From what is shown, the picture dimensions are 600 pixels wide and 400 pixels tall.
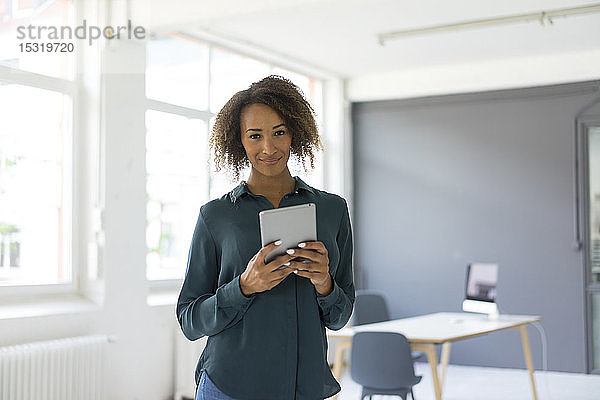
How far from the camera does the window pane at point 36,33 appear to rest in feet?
14.5

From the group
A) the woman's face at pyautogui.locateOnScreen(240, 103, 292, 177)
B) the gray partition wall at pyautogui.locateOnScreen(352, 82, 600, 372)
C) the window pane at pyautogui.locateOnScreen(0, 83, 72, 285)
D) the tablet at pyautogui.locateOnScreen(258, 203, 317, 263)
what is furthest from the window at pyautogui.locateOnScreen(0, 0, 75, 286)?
the gray partition wall at pyautogui.locateOnScreen(352, 82, 600, 372)

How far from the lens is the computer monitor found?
5426 millimetres

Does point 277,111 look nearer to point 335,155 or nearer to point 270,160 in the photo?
point 270,160

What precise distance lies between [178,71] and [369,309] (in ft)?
7.77

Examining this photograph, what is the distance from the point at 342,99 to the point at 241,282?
6160 millimetres

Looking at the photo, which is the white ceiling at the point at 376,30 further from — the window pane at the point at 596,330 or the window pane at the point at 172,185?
the window pane at the point at 596,330

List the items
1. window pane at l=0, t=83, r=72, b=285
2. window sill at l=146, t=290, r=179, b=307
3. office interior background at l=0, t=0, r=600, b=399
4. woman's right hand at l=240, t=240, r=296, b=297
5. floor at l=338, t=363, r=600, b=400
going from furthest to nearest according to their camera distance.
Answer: floor at l=338, t=363, r=600, b=400, window sill at l=146, t=290, r=179, b=307, office interior background at l=0, t=0, r=600, b=399, window pane at l=0, t=83, r=72, b=285, woman's right hand at l=240, t=240, r=296, b=297

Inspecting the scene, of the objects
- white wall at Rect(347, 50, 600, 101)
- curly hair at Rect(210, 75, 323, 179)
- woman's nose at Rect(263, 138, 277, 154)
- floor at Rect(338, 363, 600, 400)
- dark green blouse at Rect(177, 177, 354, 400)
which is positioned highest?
white wall at Rect(347, 50, 600, 101)

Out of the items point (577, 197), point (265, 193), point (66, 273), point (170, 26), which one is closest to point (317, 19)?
point (170, 26)

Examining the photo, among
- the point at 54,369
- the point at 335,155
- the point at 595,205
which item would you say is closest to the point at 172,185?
the point at 54,369

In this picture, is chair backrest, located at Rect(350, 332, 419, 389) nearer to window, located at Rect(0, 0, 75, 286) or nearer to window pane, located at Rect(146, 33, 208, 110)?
window, located at Rect(0, 0, 75, 286)

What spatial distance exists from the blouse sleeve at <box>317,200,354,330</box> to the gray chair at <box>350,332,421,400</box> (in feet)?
7.41

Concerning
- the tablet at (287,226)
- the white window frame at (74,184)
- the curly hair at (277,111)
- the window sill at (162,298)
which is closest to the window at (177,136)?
the window sill at (162,298)

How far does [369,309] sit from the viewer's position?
18.3ft
